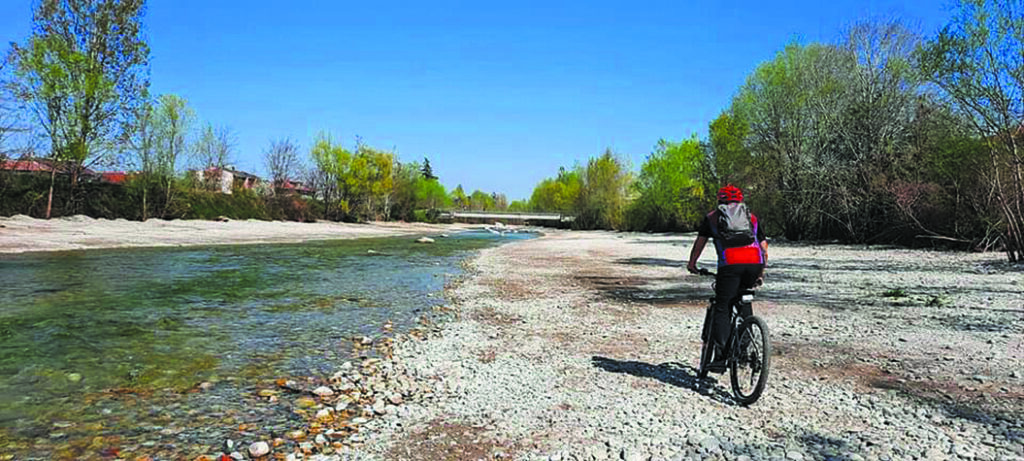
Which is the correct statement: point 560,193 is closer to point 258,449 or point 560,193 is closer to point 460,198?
point 460,198

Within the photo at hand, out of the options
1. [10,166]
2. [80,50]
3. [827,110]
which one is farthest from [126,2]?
[827,110]

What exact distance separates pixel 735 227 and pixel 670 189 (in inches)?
2531

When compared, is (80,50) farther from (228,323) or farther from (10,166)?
(228,323)

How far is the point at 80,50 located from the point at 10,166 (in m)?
9.48

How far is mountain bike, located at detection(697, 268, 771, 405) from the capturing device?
5.33 m

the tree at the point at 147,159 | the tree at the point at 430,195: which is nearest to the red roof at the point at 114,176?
the tree at the point at 147,159

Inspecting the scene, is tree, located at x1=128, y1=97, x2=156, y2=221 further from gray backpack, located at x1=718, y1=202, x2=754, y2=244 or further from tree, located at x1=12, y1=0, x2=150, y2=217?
gray backpack, located at x1=718, y1=202, x2=754, y2=244

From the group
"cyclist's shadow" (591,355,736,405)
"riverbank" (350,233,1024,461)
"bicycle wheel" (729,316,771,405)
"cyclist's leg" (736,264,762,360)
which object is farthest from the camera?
"cyclist's shadow" (591,355,736,405)

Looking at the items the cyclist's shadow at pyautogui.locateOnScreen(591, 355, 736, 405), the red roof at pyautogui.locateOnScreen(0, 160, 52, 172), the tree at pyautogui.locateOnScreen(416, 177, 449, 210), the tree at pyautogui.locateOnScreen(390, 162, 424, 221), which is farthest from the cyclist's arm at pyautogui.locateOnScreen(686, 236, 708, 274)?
the tree at pyautogui.locateOnScreen(416, 177, 449, 210)

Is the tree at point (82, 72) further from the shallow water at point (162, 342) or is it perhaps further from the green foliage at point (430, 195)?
the green foliage at point (430, 195)

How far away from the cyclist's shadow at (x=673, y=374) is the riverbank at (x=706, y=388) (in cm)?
3

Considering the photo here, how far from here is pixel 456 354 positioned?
321 inches

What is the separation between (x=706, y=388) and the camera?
6.14 m

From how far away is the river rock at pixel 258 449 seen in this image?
15.4ft
